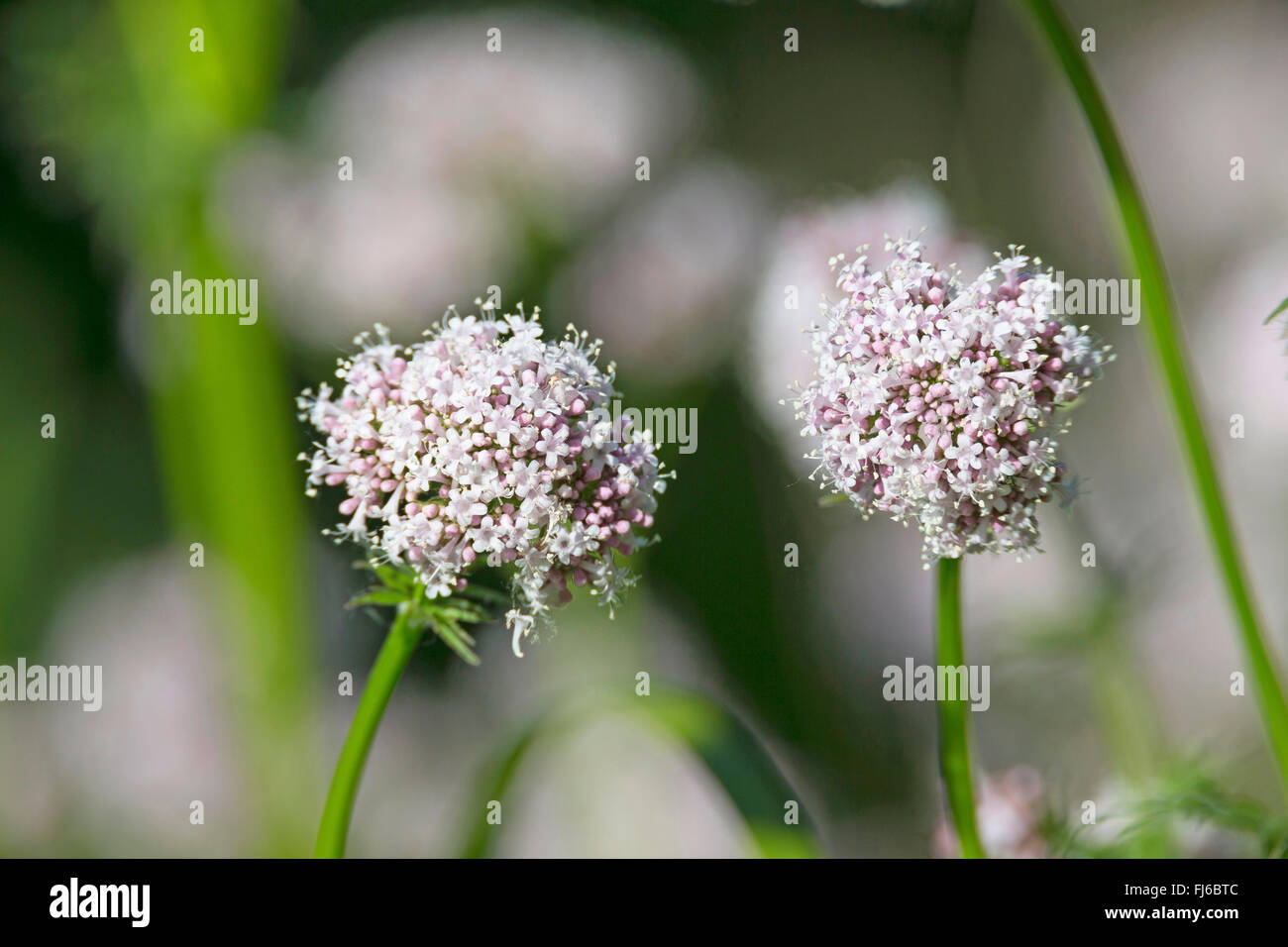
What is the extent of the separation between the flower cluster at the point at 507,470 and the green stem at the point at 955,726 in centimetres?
24

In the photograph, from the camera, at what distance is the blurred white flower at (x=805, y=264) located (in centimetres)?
156

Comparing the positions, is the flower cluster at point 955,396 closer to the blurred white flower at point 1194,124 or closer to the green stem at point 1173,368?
the green stem at point 1173,368

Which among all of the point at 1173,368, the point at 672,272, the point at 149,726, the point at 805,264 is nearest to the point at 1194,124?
the point at 672,272

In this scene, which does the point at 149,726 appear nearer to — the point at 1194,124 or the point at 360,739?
the point at 360,739

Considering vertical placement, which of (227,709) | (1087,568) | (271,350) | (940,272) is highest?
(271,350)

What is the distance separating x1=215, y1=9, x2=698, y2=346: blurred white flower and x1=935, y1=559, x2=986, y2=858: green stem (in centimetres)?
122

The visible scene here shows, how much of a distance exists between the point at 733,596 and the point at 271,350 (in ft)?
2.76

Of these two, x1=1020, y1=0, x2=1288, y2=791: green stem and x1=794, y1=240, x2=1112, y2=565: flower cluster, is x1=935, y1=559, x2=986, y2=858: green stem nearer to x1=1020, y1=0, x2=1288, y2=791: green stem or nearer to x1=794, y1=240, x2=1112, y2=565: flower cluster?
x1=794, y1=240, x2=1112, y2=565: flower cluster

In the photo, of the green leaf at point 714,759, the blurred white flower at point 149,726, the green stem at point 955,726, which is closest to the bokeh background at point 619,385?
the blurred white flower at point 149,726

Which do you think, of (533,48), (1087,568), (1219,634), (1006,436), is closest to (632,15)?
(533,48)

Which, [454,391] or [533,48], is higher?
[533,48]

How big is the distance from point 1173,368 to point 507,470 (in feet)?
1.79
